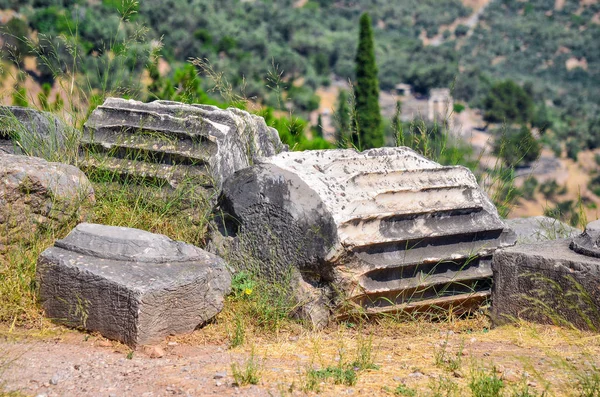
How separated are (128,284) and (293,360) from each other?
2.63 ft

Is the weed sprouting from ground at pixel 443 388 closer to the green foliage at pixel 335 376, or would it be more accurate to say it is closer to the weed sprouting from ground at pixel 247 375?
the green foliage at pixel 335 376

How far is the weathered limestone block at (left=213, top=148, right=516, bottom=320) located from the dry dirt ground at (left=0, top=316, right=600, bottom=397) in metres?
0.25

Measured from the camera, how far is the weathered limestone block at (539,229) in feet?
16.9

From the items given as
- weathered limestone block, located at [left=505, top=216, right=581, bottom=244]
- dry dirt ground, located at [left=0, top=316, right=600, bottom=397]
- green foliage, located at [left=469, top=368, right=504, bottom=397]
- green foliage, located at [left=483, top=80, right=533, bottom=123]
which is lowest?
green foliage, located at [left=483, top=80, right=533, bottom=123]

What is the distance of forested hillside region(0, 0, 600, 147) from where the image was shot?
168 ft

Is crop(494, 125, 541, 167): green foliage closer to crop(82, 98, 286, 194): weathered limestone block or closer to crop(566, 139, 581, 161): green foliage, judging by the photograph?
crop(82, 98, 286, 194): weathered limestone block

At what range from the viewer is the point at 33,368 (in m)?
3.03

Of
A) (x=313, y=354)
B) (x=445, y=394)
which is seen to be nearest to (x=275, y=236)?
(x=313, y=354)

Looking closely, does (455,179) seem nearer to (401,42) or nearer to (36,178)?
(36,178)

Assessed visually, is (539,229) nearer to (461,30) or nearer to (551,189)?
(551,189)

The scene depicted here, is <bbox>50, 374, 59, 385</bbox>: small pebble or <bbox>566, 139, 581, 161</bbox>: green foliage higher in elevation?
<bbox>50, 374, 59, 385</bbox>: small pebble

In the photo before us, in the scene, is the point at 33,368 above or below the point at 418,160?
below

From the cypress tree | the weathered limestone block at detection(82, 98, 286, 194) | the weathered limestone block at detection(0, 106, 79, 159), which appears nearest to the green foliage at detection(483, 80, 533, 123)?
the cypress tree

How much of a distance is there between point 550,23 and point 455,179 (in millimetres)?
85768
